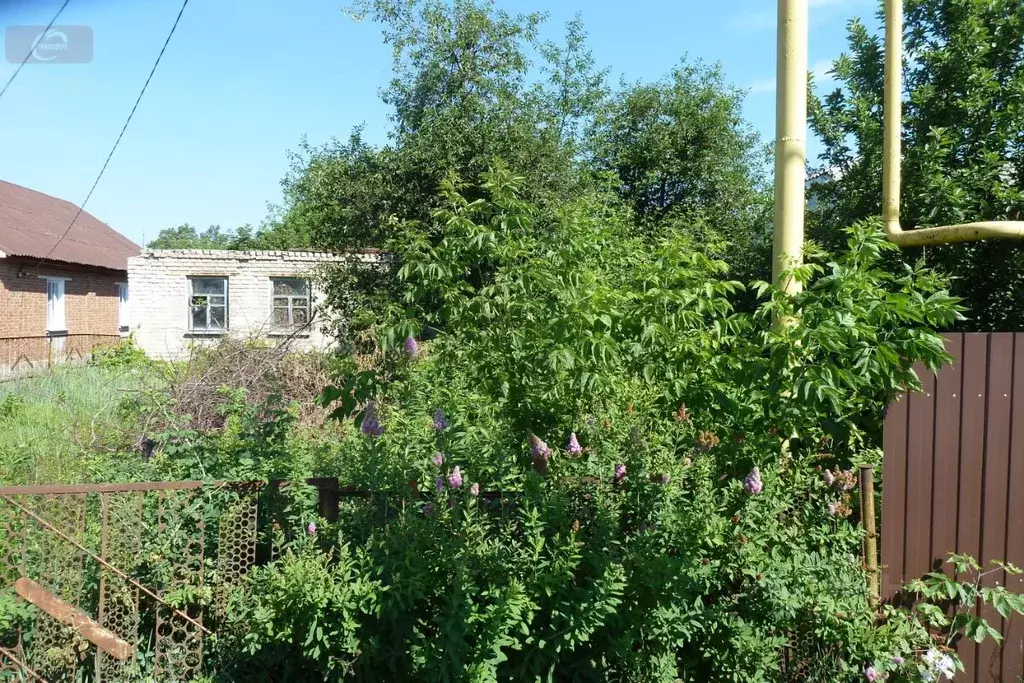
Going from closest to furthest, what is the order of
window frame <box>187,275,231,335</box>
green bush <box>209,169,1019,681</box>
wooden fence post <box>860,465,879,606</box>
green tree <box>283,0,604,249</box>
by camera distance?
green bush <box>209,169,1019,681</box> → wooden fence post <box>860,465,879,606</box> → green tree <box>283,0,604,249</box> → window frame <box>187,275,231,335</box>

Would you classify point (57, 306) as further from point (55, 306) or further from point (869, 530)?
point (869, 530)

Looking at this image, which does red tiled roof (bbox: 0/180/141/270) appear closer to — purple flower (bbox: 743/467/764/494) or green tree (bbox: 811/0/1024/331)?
green tree (bbox: 811/0/1024/331)

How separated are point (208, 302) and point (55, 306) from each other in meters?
4.31

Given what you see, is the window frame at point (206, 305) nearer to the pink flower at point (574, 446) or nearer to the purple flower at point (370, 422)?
the purple flower at point (370, 422)

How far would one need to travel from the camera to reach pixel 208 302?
64.1 ft

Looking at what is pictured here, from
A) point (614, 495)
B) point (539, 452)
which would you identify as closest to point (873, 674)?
point (614, 495)

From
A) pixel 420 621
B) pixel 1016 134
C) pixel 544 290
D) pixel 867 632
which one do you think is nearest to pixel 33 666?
pixel 420 621

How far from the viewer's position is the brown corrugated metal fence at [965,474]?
339 centimetres

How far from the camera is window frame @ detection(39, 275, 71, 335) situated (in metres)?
19.8

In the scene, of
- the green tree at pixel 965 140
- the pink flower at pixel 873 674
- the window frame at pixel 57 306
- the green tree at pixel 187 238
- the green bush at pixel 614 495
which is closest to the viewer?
the green bush at pixel 614 495

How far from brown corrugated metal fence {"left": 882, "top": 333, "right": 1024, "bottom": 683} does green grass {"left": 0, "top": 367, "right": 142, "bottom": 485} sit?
3939 millimetres

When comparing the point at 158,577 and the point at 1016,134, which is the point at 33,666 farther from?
the point at 1016,134

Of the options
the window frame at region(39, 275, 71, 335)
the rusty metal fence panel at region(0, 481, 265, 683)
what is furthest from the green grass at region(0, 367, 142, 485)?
the window frame at region(39, 275, 71, 335)

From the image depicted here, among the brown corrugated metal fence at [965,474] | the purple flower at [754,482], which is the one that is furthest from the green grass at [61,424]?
the brown corrugated metal fence at [965,474]
